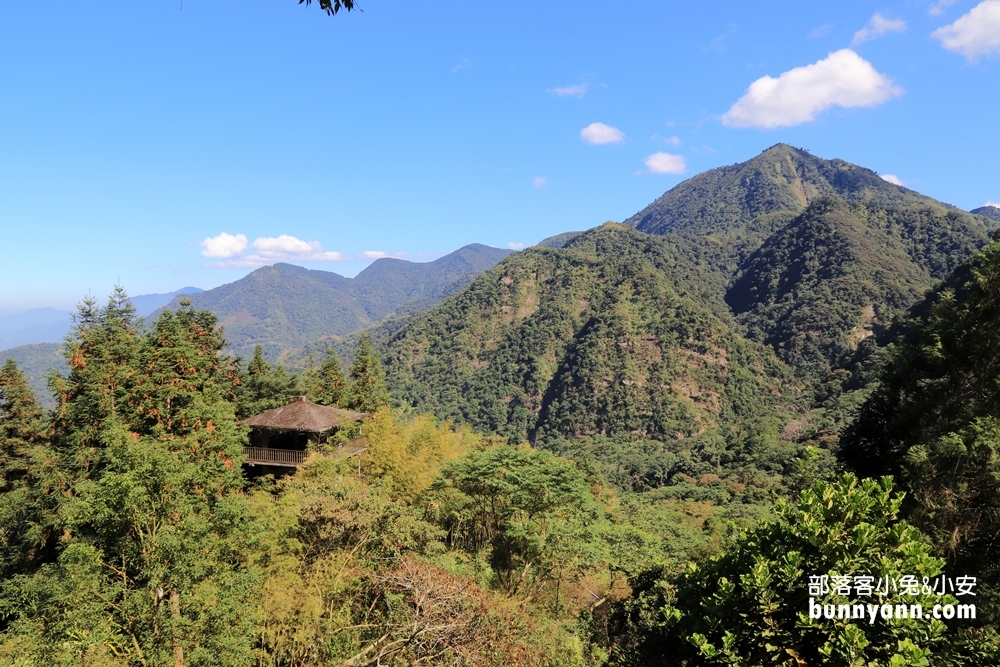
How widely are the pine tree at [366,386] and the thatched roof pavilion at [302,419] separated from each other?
32.7ft

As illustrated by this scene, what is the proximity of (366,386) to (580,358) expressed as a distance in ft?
234

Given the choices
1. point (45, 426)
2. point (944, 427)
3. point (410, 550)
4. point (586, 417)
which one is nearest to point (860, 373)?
point (586, 417)

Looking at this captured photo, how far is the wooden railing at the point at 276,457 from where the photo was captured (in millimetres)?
19812

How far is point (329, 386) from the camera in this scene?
3150cm

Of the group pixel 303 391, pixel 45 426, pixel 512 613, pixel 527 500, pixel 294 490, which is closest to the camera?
pixel 512 613

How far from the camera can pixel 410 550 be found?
13.1 m

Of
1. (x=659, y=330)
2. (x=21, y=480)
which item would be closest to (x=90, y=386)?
(x=21, y=480)

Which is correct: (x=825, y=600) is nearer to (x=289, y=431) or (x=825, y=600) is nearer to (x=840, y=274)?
(x=289, y=431)

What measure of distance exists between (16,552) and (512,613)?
18678 millimetres

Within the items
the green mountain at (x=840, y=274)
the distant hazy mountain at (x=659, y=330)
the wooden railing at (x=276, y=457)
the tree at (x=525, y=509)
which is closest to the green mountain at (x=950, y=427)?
the tree at (x=525, y=509)

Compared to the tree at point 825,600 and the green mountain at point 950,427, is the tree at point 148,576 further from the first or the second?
the green mountain at point 950,427

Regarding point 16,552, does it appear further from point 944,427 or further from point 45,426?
point 944,427

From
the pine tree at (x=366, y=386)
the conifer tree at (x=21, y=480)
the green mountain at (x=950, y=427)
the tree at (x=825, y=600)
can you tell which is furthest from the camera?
the pine tree at (x=366, y=386)

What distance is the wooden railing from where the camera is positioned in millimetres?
19812
